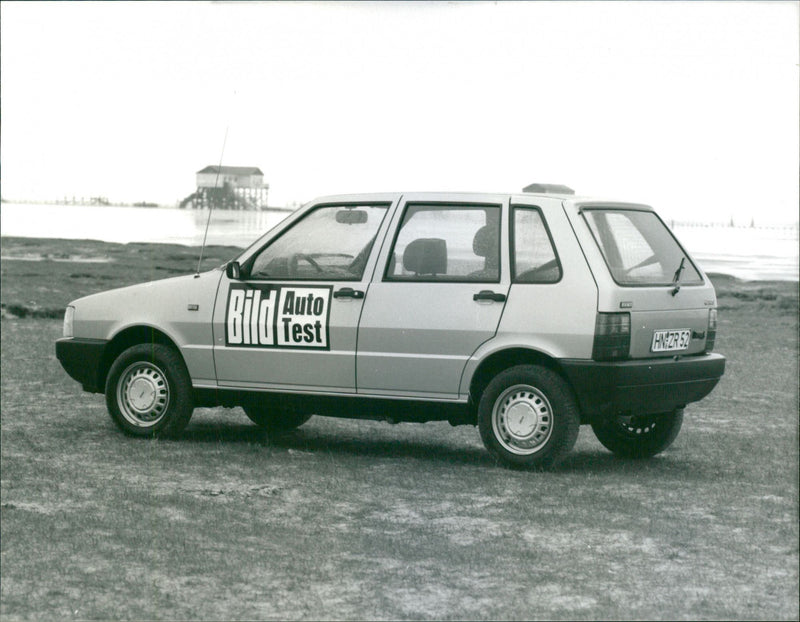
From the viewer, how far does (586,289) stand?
777 cm

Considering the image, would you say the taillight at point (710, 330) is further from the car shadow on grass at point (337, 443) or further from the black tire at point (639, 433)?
the car shadow on grass at point (337, 443)

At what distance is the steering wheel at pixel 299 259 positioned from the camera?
8602 millimetres

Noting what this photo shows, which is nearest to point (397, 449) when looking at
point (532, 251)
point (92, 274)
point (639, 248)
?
point (532, 251)

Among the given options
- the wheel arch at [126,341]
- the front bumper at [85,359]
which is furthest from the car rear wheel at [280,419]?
the front bumper at [85,359]

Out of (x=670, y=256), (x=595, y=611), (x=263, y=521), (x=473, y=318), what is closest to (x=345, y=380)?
(x=473, y=318)

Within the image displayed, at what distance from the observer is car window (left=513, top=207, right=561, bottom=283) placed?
797 centimetres

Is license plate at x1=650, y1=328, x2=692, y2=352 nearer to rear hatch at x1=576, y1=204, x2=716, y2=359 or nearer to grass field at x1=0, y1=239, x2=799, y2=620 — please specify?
rear hatch at x1=576, y1=204, x2=716, y2=359

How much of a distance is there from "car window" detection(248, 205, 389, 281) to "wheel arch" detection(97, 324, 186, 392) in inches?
37.8

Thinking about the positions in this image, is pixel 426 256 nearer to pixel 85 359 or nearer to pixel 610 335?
pixel 610 335

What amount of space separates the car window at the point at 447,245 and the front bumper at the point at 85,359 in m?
2.54

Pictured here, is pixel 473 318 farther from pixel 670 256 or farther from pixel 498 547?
pixel 498 547

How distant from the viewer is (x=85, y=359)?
9.77 metres

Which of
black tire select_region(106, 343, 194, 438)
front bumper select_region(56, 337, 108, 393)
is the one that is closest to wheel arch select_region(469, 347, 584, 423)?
black tire select_region(106, 343, 194, 438)

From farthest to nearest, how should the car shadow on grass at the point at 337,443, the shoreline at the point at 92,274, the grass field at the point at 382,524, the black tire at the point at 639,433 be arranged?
1. the shoreline at the point at 92,274
2. the car shadow on grass at the point at 337,443
3. the black tire at the point at 639,433
4. the grass field at the point at 382,524
